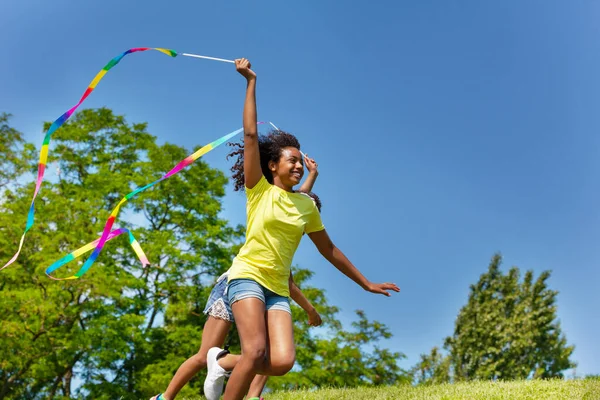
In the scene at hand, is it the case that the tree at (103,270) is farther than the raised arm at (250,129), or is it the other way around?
the tree at (103,270)

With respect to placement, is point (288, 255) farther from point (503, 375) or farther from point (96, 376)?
point (503, 375)

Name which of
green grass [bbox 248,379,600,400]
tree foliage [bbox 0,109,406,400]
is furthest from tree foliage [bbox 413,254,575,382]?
green grass [bbox 248,379,600,400]

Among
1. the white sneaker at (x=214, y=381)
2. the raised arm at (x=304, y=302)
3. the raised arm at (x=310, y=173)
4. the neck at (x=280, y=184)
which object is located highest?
the raised arm at (x=310, y=173)

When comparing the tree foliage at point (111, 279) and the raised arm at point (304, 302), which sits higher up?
the tree foliage at point (111, 279)

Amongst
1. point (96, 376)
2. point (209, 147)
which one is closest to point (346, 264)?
point (209, 147)

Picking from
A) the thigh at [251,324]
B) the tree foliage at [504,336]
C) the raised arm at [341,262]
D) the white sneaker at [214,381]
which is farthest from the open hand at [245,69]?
the tree foliage at [504,336]

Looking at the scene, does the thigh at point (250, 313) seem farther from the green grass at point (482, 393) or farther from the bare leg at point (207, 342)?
the green grass at point (482, 393)

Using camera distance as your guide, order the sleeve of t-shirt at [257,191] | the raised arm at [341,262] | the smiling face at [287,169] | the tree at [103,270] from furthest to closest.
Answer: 1. the tree at [103,270]
2. the raised arm at [341,262]
3. the smiling face at [287,169]
4. the sleeve of t-shirt at [257,191]

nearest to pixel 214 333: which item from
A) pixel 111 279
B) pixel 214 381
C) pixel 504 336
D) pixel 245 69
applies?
pixel 214 381

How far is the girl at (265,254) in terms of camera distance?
12.2ft

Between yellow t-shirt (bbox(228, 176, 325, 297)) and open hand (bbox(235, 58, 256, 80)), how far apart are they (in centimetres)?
70

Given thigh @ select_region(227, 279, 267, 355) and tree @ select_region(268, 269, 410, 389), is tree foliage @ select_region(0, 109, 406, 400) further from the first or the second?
thigh @ select_region(227, 279, 267, 355)

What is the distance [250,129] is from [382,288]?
1681 mm

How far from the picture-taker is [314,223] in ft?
14.4
